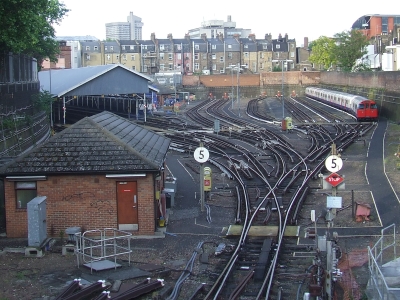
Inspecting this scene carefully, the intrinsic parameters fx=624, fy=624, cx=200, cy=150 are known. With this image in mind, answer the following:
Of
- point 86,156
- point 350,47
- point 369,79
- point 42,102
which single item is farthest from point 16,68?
point 350,47

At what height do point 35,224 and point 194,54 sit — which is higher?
point 194,54

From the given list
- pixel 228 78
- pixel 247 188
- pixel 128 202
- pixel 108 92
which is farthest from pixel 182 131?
pixel 228 78

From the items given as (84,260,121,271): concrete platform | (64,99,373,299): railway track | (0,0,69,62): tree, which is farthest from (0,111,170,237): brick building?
(0,0,69,62): tree

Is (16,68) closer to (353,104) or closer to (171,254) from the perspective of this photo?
(171,254)

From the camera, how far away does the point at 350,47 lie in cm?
7612

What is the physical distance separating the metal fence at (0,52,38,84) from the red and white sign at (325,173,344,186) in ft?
Answer: 60.4

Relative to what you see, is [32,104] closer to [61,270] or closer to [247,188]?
[247,188]

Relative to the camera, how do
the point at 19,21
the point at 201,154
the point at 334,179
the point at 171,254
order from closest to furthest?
the point at 171,254
the point at 334,179
the point at 201,154
the point at 19,21

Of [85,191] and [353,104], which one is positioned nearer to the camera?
[85,191]

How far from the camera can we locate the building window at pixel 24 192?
53.3ft

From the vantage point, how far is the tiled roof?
16.0 m

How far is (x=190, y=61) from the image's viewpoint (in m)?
112

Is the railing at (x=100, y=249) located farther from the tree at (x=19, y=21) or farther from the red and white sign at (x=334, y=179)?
the tree at (x=19, y=21)

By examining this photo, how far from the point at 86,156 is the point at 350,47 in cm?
6465
